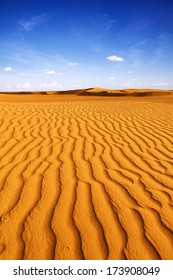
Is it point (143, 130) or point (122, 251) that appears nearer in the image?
point (122, 251)

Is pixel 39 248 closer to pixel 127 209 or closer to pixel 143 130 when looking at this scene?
pixel 127 209

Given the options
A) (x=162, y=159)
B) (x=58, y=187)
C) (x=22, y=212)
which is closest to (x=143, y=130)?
(x=162, y=159)

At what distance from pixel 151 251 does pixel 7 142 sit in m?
3.58

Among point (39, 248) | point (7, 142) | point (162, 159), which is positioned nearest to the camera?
point (39, 248)

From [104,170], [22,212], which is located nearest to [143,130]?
[104,170]

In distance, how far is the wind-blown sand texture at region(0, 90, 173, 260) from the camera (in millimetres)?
2012

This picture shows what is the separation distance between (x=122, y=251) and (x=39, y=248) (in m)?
0.70

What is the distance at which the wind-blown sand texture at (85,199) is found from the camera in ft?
6.60

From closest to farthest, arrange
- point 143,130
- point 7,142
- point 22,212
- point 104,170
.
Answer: point 22,212
point 104,170
point 7,142
point 143,130

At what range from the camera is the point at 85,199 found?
271cm

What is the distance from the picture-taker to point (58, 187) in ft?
9.68

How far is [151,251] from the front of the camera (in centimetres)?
197
